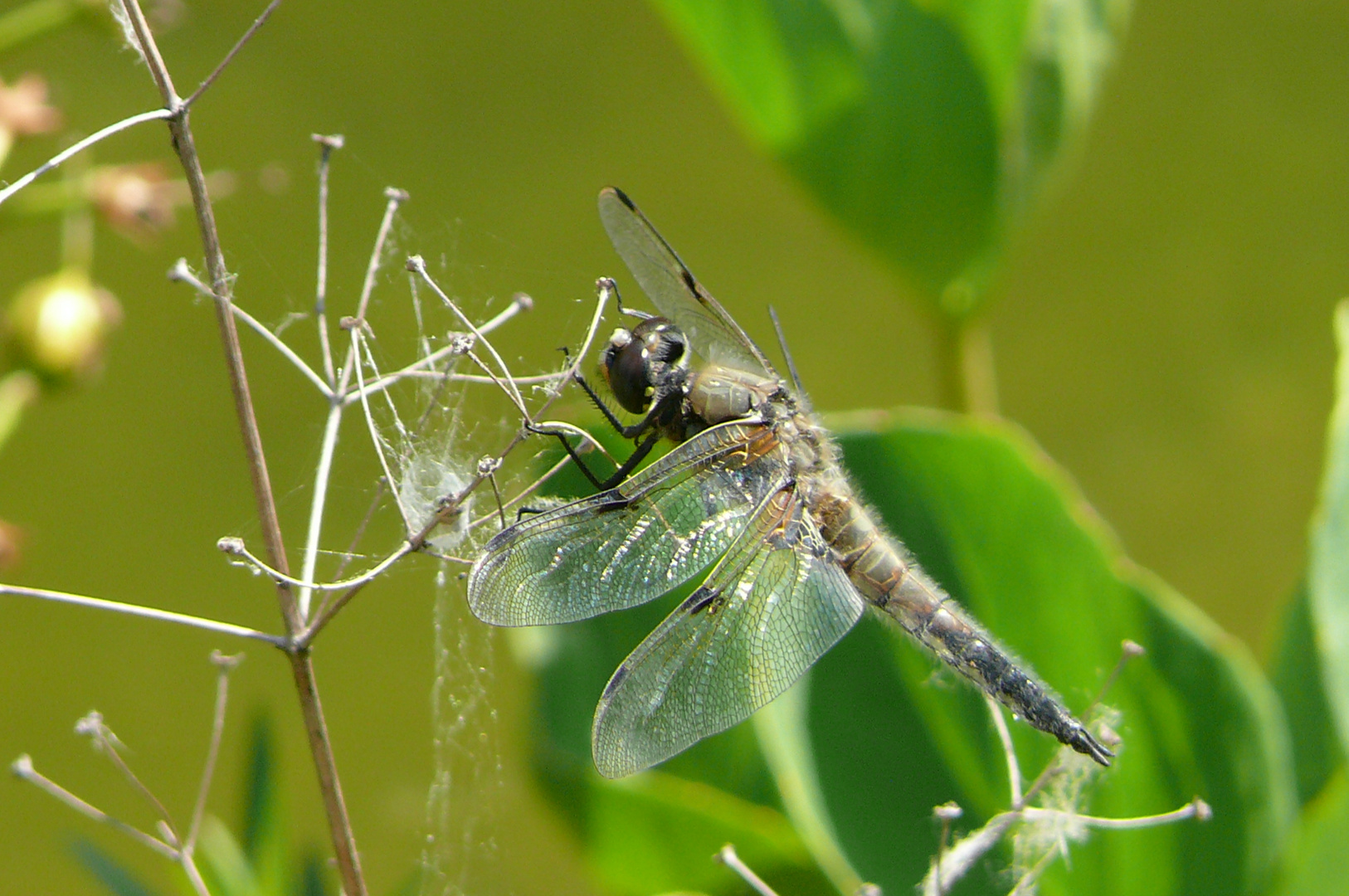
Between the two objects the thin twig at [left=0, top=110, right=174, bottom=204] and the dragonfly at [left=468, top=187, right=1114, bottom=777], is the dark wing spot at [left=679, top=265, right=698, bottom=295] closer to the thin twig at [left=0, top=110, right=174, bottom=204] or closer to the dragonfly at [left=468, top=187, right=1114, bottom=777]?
the dragonfly at [left=468, top=187, right=1114, bottom=777]

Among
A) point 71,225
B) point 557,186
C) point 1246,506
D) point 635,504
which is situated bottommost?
point 1246,506

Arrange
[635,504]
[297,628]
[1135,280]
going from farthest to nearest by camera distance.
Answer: [1135,280] < [635,504] < [297,628]

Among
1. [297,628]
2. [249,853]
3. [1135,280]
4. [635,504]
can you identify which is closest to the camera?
[297,628]

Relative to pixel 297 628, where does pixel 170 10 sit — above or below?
above

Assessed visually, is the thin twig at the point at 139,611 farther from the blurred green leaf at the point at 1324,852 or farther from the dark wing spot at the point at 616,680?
the blurred green leaf at the point at 1324,852

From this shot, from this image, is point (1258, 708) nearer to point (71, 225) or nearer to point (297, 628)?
point (297, 628)

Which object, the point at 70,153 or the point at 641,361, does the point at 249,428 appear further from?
the point at 641,361

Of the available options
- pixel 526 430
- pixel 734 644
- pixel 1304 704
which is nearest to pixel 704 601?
pixel 734 644

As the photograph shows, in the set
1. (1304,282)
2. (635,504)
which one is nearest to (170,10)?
Result: (635,504)
